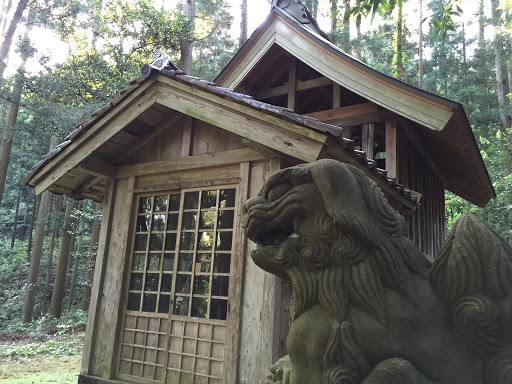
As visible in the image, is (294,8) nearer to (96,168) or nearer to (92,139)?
(92,139)

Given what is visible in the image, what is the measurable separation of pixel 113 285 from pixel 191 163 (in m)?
2.02

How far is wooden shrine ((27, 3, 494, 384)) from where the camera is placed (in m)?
4.10

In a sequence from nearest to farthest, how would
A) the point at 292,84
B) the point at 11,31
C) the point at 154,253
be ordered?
the point at 154,253 → the point at 292,84 → the point at 11,31

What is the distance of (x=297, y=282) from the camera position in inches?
83.0

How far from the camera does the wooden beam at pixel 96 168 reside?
541 centimetres

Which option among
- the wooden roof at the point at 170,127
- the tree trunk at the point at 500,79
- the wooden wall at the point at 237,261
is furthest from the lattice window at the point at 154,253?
the tree trunk at the point at 500,79

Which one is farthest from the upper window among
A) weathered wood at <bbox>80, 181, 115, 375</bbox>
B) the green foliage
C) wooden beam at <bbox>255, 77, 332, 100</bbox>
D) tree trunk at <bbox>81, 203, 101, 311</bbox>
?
tree trunk at <bbox>81, 203, 101, 311</bbox>

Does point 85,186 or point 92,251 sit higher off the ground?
point 85,186

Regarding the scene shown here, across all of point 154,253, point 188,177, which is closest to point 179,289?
point 154,253

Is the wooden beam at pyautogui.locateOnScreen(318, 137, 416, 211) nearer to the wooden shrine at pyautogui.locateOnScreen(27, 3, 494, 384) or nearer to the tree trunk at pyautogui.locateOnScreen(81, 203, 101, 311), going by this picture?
the wooden shrine at pyautogui.locateOnScreen(27, 3, 494, 384)

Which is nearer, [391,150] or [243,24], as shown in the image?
[391,150]

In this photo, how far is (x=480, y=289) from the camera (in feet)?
6.15

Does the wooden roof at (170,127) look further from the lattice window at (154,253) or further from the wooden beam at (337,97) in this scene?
the wooden beam at (337,97)

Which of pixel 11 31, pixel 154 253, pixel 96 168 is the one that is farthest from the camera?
pixel 11 31
